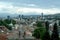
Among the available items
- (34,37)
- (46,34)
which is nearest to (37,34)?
(34,37)

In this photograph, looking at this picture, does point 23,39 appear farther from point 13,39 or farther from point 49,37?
point 49,37

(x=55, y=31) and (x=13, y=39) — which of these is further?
(x=13, y=39)

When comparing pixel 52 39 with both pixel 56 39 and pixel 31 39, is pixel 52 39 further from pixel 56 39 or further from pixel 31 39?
pixel 31 39

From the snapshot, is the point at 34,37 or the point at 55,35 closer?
the point at 55,35

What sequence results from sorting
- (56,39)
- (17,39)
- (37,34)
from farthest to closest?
1. (37,34)
2. (17,39)
3. (56,39)

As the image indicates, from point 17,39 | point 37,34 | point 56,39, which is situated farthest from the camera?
point 37,34

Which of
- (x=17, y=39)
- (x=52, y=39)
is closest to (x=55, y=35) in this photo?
(x=52, y=39)

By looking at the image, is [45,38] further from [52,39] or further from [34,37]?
[34,37]
